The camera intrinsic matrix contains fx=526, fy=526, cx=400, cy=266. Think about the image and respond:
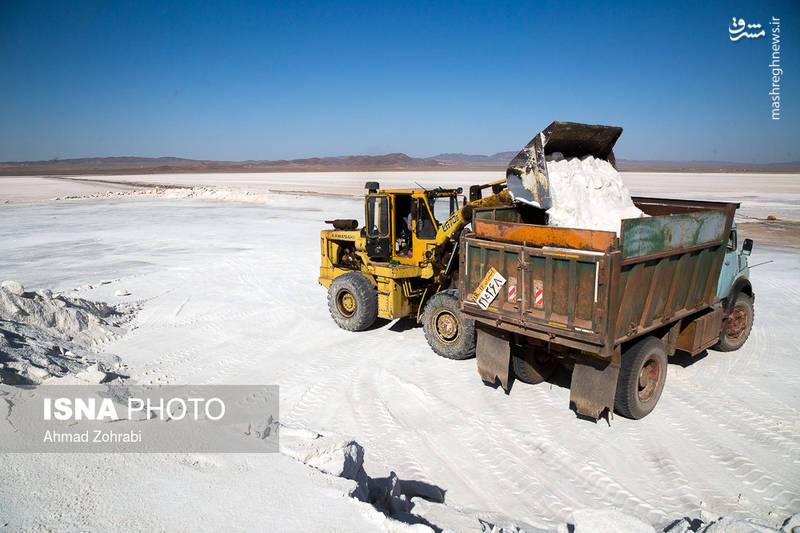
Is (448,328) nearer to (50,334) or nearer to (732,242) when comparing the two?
(732,242)

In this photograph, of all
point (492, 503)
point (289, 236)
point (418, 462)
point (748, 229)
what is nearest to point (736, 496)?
point (492, 503)

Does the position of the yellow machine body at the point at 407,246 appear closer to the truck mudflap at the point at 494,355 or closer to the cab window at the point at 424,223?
the cab window at the point at 424,223

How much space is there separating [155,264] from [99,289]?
2.99 m

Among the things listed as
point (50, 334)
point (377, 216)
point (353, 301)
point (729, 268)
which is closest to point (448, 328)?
point (353, 301)

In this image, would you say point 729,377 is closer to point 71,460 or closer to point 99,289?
point 71,460

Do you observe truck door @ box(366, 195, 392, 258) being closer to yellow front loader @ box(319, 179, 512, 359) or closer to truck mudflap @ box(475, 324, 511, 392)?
yellow front loader @ box(319, 179, 512, 359)

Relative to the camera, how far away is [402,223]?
8.96 meters

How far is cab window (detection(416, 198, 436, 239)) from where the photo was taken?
853 centimetres

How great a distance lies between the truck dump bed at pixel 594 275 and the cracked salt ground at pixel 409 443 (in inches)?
42.1

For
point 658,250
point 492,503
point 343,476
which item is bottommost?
point 492,503

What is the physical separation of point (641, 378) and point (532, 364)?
1307 mm

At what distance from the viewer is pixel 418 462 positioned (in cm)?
520

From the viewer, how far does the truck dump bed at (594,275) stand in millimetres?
5289

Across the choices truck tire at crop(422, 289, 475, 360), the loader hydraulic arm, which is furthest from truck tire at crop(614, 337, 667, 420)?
the loader hydraulic arm
